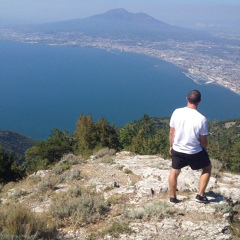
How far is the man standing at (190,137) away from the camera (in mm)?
4238

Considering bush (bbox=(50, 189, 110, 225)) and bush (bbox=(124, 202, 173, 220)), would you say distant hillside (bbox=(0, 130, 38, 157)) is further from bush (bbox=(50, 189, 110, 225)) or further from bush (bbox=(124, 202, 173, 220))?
bush (bbox=(124, 202, 173, 220))

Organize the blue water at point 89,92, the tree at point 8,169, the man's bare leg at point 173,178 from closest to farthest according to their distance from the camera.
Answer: the man's bare leg at point 173,178, the tree at point 8,169, the blue water at point 89,92

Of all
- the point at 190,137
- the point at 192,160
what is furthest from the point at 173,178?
the point at 190,137

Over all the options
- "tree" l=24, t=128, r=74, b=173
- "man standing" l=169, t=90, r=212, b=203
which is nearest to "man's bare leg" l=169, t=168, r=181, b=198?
"man standing" l=169, t=90, r=212, b=203

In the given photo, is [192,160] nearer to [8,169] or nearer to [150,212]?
[150,212]

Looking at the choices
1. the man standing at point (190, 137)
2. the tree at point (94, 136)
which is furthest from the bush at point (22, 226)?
the tree at point (94, 136)

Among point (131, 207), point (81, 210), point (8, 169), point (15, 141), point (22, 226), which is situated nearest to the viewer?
point (22, 226)

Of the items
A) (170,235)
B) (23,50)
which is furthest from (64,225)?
(23,50)

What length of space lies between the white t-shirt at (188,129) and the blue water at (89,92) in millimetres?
68704

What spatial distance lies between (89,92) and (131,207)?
112517 millimetres

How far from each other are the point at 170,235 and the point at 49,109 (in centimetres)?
9419

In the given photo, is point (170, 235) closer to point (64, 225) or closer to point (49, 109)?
point (64, 225)

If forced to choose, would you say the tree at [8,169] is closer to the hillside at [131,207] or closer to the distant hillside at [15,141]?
the hillside at [131,207]

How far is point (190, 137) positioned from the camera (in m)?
4.28
